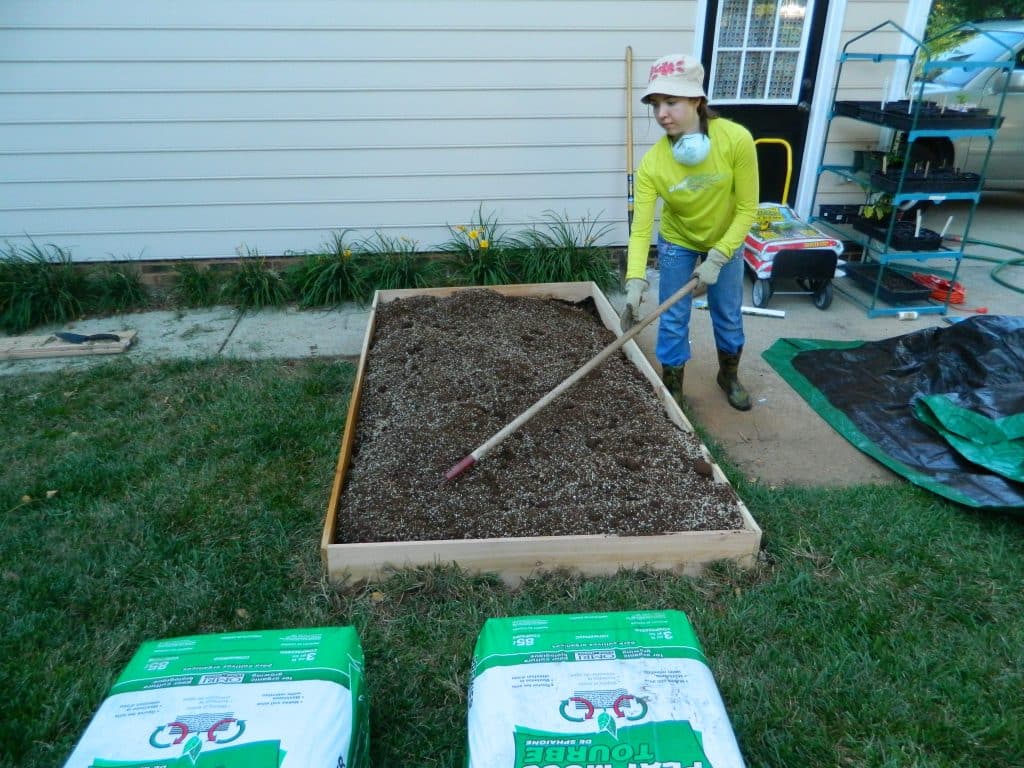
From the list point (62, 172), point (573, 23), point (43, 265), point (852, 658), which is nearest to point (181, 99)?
point (62, 172)

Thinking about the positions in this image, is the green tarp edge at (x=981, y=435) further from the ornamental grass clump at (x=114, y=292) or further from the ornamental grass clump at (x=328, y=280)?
the ornamental grass clump at (x=114, y=292)

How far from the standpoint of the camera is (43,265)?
16.6 feet

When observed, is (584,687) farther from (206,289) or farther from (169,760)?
(206,289)

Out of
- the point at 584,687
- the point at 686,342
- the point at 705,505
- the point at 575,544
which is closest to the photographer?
the point at 584,687

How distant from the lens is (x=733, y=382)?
375cm

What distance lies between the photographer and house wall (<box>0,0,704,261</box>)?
15.9 feet

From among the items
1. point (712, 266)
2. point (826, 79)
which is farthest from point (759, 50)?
point (712, 266)

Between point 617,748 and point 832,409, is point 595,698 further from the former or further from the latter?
point 832,409

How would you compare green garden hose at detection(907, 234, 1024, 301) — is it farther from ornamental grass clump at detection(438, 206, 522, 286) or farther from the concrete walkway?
ornamental grass clump at detection(438, 206, 522, 286)

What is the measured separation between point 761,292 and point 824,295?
45 cm

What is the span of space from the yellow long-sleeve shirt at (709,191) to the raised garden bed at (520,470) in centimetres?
72

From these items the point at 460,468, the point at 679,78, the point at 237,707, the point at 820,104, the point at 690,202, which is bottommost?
the point at 460,468

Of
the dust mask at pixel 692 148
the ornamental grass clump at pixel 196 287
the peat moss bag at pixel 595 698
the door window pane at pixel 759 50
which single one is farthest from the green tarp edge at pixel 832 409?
the ornamental grass clump at pixel 196 287

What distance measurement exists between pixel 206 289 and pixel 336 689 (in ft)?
14.9
